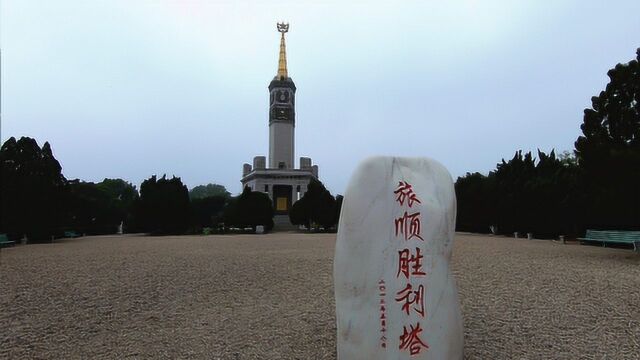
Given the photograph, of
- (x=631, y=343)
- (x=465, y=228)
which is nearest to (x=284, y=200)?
(x=465, y=228)

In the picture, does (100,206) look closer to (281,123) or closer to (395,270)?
(281,123)

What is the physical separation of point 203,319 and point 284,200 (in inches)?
1898

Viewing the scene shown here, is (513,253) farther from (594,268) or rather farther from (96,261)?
(96,261)

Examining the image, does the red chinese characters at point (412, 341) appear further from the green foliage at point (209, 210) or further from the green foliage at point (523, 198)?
the green foliage at point (209, 210)

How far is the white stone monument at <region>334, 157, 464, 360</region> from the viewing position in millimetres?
4270

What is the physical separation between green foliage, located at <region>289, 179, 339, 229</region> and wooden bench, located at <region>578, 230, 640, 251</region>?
18.6 m

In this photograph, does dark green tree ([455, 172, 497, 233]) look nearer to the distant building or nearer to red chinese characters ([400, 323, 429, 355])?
the distant building

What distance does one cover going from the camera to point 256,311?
6.83 metres

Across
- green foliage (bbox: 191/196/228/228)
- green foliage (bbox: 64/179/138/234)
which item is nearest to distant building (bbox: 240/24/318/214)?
green foliage (bbox: 191/196/228/228)

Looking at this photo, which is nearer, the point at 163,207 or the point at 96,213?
the point at 163,207

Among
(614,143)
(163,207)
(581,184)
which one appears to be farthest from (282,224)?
(614,143)

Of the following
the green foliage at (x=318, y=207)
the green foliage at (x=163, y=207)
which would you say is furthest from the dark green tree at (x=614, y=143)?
the green foliage at (x=163, y=207)

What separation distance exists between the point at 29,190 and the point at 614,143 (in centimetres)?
2255

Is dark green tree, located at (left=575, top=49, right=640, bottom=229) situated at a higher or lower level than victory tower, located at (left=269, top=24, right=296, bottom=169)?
lower
